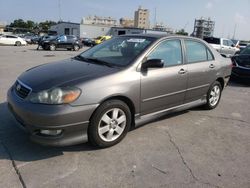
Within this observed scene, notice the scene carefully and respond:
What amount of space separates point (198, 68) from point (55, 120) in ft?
9.89

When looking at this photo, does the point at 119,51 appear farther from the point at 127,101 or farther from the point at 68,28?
the point at 68,28

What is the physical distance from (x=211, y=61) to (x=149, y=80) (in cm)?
205

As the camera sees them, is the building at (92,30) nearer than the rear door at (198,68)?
No

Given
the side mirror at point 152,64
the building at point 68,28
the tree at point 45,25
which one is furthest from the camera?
the tree at point 45,25

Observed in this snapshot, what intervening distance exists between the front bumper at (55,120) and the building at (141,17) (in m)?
120

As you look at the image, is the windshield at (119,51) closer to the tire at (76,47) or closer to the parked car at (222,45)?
the parked car at (222,45)

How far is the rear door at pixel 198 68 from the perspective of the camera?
4.93 meters

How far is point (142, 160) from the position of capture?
11.5 ft

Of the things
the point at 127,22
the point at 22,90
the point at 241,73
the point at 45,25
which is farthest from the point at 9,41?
the point at 127,22

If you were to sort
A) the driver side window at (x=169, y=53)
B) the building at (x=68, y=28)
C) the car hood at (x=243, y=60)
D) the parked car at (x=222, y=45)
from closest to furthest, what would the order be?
1. the driver side window at (x=169, y=53)
2. the car hood at (x=243, y=60)
3. the parked car at (x=222, y=45)
4. the building at (x=68, y=28)

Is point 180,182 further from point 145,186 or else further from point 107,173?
point 107,173

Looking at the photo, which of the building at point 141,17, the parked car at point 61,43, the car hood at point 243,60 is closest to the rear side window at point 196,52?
the car hood at point 243,60

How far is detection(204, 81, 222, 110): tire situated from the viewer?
5.61 m

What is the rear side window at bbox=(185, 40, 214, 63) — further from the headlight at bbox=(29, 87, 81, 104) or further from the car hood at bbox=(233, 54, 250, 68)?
the car hood at bbox=(233, 54, 250, 68)
